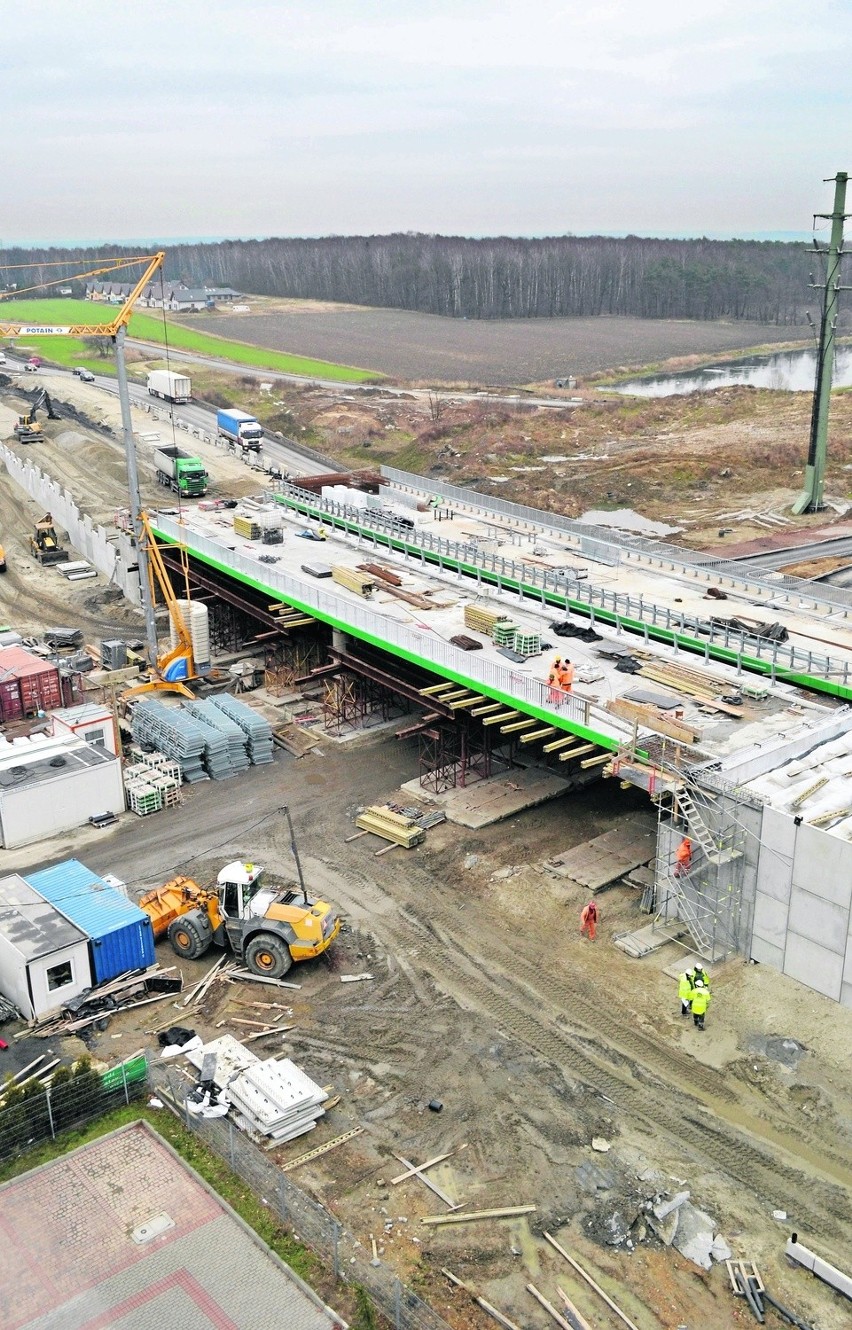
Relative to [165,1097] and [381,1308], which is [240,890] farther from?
[381,1308]

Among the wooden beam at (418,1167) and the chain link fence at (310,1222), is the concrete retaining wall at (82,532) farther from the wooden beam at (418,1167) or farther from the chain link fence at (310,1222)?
the wooden beam at (418,1167)

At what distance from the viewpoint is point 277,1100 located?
783 inches

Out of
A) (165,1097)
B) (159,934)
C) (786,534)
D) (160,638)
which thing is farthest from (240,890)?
(786,534)

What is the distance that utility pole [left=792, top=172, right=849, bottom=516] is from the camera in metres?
52.1

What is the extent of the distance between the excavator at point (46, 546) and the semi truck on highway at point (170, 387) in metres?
31.9

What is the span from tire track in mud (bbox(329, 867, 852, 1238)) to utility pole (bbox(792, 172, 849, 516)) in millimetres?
38718

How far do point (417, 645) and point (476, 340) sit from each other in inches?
5335

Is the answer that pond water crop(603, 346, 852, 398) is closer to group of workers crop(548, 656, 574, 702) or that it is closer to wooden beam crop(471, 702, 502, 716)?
wooden beam crop(471, 702, 502, 716)

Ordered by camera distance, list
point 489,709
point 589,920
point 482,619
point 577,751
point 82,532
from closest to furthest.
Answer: point 589,920
point 577,751
point 489,709
point 482,619
point 82,532

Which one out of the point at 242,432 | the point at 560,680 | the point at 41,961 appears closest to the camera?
the point at 41,961

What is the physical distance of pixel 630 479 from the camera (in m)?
72.3

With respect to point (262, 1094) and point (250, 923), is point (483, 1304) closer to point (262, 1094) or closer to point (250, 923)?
point (262, 1094)

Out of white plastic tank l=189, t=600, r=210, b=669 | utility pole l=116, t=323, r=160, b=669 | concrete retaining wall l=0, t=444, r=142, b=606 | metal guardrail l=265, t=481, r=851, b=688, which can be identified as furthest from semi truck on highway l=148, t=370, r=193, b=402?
white plastic tank l=189, t=600, r=210, b=669

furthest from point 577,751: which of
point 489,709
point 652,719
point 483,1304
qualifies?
point 483,1304
